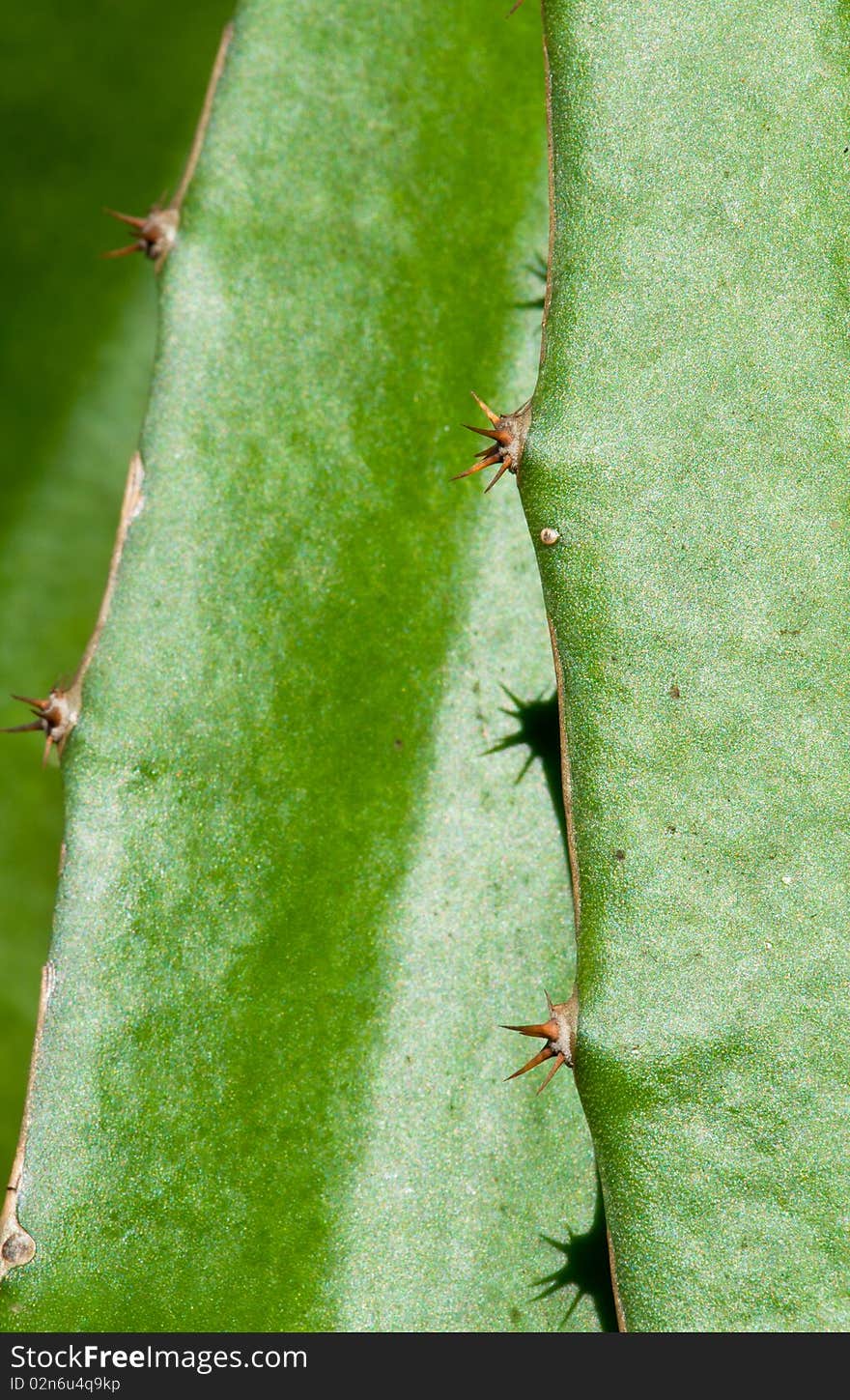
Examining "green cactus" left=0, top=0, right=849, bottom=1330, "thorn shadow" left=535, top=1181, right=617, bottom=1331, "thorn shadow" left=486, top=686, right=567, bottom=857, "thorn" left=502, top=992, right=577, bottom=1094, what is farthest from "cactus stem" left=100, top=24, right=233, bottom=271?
"thorn shadow" left=535, top=1181, right=617, bottom=1331

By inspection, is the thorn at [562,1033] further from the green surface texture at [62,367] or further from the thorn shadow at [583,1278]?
the green surface texture at [62,367]

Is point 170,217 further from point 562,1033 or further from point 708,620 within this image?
point 562,1033

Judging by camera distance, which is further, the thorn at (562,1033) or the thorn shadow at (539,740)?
the thorn shadow at (539,740)

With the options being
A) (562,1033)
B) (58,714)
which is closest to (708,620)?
(562,1033)

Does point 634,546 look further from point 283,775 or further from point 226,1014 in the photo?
point 226,1014

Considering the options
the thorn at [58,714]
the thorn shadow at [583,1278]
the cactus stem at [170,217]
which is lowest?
the thorn shadow at [583,1278]

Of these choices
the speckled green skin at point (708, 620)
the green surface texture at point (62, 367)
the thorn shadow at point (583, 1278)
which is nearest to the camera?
the speckled green skin at point (708, 620)

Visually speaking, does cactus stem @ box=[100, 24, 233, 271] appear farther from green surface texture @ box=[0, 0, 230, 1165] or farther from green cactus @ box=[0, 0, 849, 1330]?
green surface texture @ box=[0, 0, 230, 1165]

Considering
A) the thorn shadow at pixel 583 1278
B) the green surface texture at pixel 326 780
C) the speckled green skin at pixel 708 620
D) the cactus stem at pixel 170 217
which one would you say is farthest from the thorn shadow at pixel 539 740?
the cactus stem at pixel 170 217
